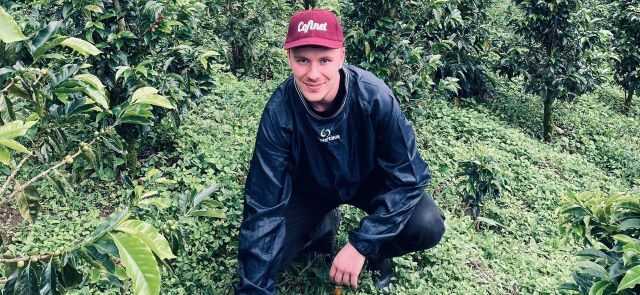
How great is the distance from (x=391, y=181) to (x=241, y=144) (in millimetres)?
1947

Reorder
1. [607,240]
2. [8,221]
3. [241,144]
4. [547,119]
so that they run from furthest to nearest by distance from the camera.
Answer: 1. [547,119]
2. [241,144]
3. [8,221]
4. [607,240]

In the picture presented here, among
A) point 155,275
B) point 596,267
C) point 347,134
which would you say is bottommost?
point 596,267

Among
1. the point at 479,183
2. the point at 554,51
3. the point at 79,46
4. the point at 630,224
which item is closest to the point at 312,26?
the point at 79,46

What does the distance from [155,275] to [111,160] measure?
2.71 m

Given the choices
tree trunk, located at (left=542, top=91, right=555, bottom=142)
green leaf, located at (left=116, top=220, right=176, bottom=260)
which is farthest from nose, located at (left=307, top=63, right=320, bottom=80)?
tree trunk, located at (left=542, top=91, right=555, bottom=142)

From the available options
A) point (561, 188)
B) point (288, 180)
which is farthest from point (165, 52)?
point (561, 188)

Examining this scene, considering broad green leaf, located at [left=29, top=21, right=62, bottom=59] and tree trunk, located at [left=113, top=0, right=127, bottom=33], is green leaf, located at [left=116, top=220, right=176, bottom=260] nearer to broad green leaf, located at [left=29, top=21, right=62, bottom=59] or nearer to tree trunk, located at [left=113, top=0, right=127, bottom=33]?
broad green leaf, located at [left=29, top=21, right=62, bottom=59]

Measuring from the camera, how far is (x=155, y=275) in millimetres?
1080

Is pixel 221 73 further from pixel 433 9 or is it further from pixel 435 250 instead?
pixel 435 250

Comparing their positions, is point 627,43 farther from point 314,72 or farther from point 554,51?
point 314,72

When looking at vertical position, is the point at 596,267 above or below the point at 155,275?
below

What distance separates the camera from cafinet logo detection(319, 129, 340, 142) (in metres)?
2.75

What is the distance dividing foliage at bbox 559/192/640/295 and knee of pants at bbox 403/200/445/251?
0.71 meters

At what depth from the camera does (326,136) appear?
2.76 m
